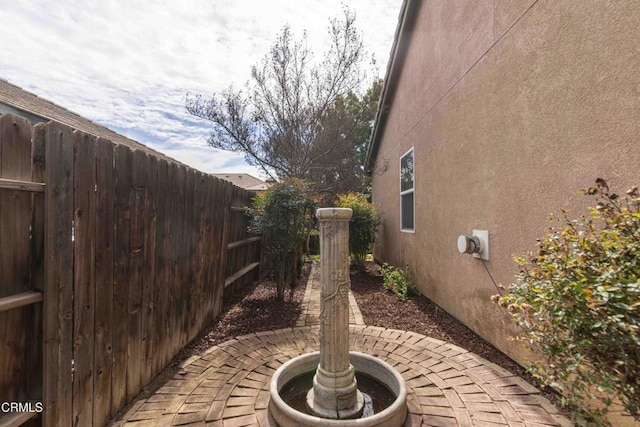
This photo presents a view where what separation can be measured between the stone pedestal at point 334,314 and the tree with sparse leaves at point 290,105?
8.94 m

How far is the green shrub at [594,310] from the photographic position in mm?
1200

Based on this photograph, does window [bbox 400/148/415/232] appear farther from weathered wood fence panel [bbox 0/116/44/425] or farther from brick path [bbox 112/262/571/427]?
weathered wood fence panel [bbox 0/116/44/425]

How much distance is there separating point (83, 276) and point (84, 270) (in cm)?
4

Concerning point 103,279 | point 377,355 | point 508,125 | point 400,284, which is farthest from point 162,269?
point 400,284

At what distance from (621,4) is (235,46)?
6810 mm

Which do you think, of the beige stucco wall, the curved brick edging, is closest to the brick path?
the curved brick edging

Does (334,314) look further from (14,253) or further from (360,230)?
(360,230)

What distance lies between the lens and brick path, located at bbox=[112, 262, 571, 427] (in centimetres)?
209

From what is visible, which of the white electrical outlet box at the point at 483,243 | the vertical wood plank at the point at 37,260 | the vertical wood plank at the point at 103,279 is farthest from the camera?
the white electrical outlet box at the point at 483,243

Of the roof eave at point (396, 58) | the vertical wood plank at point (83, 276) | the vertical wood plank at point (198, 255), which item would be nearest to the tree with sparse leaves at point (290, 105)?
the roof eave at point (396, 58)

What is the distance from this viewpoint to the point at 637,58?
175 cm

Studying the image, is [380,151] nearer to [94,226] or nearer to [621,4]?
[621,4]

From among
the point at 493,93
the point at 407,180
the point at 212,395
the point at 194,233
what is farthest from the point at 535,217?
the point at 407,180

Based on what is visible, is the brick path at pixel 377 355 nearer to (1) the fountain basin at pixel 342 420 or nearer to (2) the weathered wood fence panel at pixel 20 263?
(1) the fountain basin at pixel 342 420
